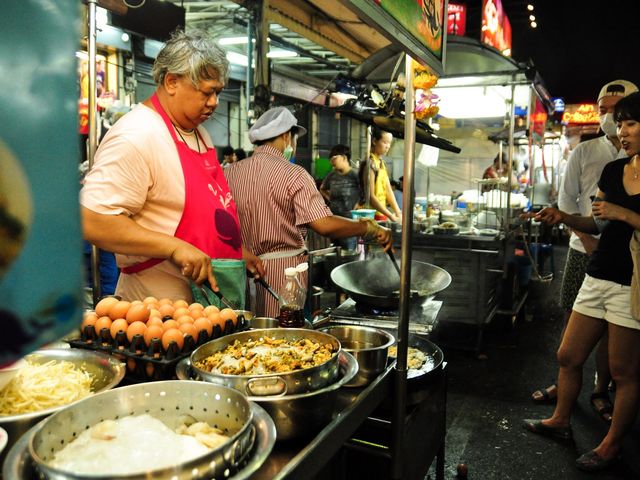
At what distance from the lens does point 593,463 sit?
358cm

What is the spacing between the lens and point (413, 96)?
7.46ft

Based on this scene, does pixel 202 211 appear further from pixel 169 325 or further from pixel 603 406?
pixel 603 406

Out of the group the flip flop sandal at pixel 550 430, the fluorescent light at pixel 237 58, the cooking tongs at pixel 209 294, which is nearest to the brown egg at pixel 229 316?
the cooking tongs at pixel 209 294

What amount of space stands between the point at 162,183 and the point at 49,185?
1.74 meters

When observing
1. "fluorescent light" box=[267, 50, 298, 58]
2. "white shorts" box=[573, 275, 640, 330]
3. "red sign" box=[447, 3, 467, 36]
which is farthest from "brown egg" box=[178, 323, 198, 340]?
"fluorescent light" box=[267, 50, 298, 58]

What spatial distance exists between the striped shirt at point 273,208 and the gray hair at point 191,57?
3.50ft

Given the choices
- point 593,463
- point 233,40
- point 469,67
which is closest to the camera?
point 593,463

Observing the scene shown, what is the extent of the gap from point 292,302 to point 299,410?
3.08 ft

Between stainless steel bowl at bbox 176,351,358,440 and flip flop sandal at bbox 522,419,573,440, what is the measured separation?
3.25 meters

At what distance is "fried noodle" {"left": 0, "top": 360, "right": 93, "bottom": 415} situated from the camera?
1.27 m

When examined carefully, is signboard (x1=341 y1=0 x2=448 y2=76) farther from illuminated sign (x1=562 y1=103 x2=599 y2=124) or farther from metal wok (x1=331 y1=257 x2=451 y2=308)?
illuminated sign (x1=562 y1=103 x2=599 y2=124)

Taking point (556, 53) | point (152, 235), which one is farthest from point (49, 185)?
point (556, 53)

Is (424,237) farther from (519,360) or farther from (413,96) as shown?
(413,96)

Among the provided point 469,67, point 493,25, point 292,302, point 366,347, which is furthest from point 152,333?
point 493,25
